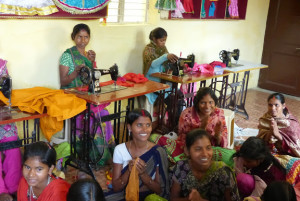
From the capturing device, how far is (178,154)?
3.27m

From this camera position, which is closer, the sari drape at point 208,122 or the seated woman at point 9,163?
the seated woman at point 9,163

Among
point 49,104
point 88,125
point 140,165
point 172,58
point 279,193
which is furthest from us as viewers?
point 172,58

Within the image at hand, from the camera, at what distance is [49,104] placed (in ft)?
9.55

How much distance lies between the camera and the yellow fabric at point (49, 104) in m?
2.87

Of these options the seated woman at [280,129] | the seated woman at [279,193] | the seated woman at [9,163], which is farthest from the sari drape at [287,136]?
the seated woman at [9,163]

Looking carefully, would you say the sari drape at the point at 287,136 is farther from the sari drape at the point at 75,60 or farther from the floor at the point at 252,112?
the sari drape at the point at 75,60

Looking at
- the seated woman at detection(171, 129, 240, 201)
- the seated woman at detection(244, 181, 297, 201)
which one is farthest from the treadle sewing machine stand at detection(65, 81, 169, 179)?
the seated woman at detection(244, 181, 297, 201)

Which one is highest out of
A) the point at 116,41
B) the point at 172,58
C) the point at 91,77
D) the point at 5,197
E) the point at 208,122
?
the point at 116,41

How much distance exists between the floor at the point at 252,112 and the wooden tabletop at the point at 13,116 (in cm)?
85

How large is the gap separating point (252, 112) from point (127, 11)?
101 inches

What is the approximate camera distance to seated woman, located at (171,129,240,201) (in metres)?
2.24

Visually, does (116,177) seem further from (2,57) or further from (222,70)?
(222,70)

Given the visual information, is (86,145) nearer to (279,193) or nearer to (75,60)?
(75,60)

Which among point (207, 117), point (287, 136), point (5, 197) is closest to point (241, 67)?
point (287, 136)
